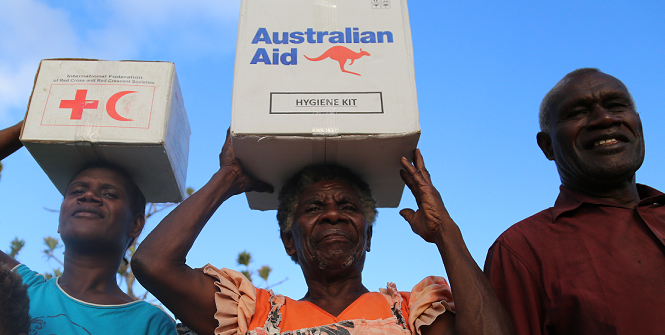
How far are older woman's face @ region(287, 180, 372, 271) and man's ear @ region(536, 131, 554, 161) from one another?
102 cm

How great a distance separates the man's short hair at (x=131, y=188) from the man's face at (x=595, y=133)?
7.61 ft

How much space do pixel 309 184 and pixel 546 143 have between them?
1272 millimetres

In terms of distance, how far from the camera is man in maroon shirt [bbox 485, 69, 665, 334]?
6.04ft

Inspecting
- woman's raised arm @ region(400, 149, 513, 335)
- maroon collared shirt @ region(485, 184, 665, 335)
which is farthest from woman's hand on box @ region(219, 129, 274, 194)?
maroon collared shirt @ region(485, 184, 665, 335)

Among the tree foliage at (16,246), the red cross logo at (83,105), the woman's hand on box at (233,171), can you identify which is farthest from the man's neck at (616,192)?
the tree foliage at (16,246)

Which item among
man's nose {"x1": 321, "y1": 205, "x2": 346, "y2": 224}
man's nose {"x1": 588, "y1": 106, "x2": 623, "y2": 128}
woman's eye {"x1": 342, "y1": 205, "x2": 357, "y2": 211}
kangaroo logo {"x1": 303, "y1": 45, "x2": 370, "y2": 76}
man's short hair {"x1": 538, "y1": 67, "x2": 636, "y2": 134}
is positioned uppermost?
kangaroo logo {"x1": 303, "y1": 45, "x2": 370, "y2": 76}

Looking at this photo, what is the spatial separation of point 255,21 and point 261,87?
451 millimetres

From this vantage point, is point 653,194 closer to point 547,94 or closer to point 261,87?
point 547,94

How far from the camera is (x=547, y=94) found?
2.54 metres

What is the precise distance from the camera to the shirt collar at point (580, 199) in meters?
2.13

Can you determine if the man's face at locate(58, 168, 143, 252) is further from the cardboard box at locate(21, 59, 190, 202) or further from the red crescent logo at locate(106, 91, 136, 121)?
the red crescent logo at locate(106, 91, 136, 121)

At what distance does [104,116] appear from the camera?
2.42m

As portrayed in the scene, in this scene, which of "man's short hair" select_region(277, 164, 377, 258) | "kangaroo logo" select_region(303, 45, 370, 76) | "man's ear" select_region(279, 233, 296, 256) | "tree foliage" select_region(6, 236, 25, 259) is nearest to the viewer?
"kangaroo logo" select_region(303, 45, 370, 76)

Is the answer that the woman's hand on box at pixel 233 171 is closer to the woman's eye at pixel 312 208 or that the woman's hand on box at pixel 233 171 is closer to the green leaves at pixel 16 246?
the woman's eye at pixel 312 208
